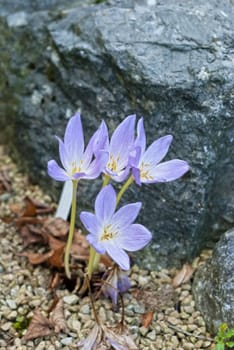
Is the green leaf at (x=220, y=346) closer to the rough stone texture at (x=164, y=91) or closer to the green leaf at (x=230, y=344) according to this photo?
the green leaf at (x=230, y=344)

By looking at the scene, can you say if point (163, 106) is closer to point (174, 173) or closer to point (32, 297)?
point (174, 173)

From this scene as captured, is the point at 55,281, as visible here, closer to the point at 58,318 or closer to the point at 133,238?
the point at 58,318

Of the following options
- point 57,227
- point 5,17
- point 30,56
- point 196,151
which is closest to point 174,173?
point 196,151

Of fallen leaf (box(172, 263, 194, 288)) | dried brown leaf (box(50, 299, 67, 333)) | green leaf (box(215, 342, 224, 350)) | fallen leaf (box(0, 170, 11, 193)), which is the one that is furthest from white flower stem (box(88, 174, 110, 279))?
fallen leaf (box(0, 170, 11, 193))

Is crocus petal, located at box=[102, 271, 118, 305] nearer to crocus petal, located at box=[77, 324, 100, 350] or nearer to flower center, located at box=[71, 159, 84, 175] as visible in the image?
crocus petal, located at box=[77, 324, 100, 350]

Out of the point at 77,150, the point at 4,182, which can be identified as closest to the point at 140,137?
the point at 77,150

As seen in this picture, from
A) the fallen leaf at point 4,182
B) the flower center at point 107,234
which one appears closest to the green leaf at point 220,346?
the flower center at point 107,234
